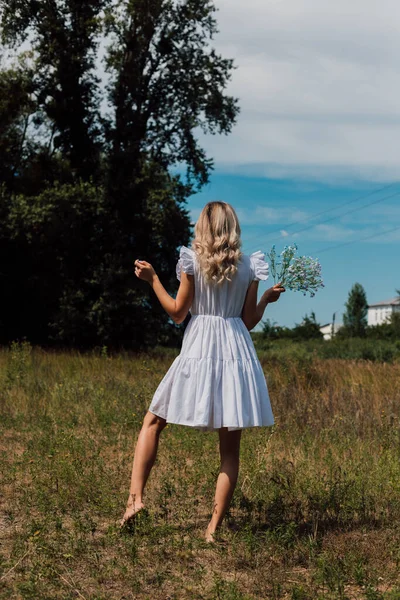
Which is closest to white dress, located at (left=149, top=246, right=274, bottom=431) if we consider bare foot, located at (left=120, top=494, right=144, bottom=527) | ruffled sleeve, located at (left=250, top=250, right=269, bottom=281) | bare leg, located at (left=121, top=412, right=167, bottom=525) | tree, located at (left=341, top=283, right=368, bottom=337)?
ruffled sleeve, located at (left=250, top=250, right=269, bottom=281)

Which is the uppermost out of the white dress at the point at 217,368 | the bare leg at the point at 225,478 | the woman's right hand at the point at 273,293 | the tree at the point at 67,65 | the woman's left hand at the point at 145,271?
the tree at the point at 67,65

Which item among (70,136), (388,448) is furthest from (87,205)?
(388,448)

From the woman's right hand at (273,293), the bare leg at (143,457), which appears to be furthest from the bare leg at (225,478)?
the woman's right hand at (273,293)

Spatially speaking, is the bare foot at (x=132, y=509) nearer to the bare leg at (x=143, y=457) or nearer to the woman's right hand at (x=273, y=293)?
the bare leg at (x=143, y=457)

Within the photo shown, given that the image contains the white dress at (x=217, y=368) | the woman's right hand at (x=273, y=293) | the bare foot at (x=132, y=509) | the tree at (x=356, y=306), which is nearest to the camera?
the white dress at (x=217, y=368)

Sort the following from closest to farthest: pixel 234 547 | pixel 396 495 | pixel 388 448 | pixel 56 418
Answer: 1. pixel 234 547
2. pixel 396 495
3. pixel 388 448
4. pixel 56 418

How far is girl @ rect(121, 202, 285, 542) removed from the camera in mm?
4562

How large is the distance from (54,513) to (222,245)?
2.35 m

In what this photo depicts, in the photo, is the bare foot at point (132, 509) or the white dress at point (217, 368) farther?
the bare foot at point (132, 509)

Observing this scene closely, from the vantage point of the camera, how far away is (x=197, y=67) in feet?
83.4

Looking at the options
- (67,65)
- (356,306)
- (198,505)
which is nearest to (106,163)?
(67,65)

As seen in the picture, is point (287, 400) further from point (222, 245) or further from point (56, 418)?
point (222, 245)

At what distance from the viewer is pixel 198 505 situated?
228 inches

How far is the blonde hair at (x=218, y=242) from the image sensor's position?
4570mm
